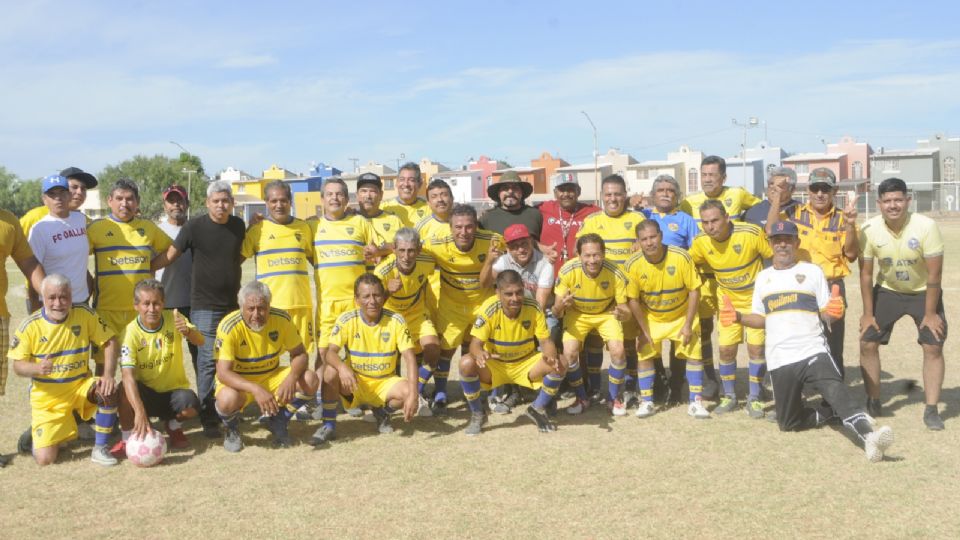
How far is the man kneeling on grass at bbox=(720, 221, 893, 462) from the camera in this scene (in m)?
6.12

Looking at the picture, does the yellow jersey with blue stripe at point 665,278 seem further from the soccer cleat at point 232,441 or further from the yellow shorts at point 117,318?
the yellow shorts at point 117,318

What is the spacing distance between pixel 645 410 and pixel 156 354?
4165mm

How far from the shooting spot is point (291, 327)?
20.8 ft

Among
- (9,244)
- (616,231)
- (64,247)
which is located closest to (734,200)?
(616,231)

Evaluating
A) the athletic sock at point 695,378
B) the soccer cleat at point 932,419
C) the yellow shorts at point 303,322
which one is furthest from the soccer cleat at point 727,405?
the yellow shorts at point 303,322

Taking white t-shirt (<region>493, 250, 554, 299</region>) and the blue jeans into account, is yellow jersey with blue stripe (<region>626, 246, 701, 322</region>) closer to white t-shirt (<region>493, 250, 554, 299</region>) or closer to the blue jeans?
white t-shirt (<region>493, 250, 554, 299</region>)

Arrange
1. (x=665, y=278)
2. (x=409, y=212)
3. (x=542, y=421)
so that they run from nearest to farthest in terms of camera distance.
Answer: (x=542, y=421)
(x=665, y=278)
(x=409, y=212)

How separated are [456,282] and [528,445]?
71.7 inches

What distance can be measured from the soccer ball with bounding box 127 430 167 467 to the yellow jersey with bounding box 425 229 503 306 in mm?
2825

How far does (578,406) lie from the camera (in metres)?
7.11

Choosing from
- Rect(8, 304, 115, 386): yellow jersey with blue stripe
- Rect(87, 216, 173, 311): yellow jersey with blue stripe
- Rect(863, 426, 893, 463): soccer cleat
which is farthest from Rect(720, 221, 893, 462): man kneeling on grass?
Rect(8, 304, 115, 386): yellow jersey with blue stripe

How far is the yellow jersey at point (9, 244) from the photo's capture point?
5848 millimetres

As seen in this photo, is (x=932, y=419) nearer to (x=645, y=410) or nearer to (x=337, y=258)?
(x=645, y=410)

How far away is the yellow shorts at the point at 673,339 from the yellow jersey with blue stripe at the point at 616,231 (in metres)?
0.69
